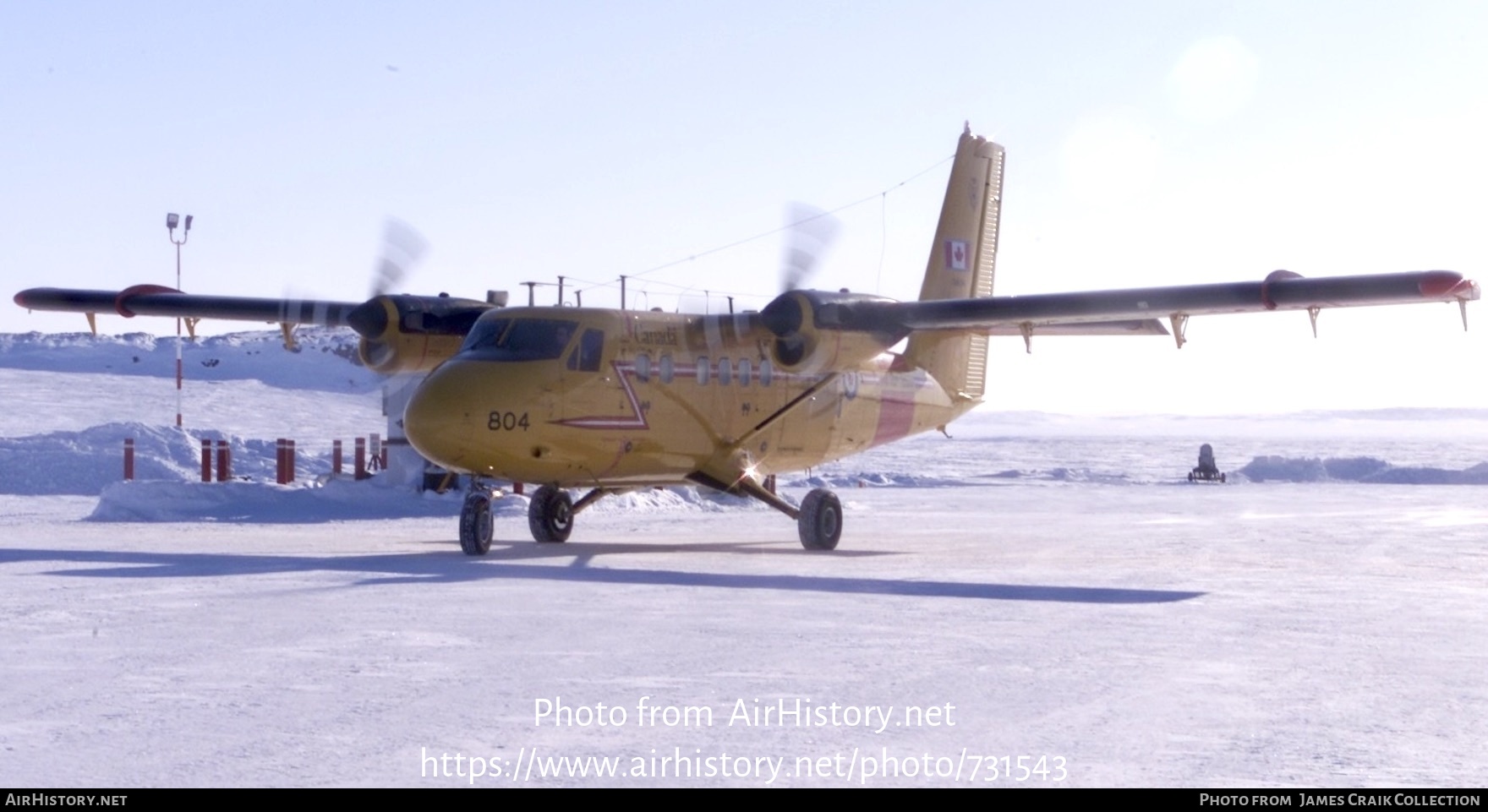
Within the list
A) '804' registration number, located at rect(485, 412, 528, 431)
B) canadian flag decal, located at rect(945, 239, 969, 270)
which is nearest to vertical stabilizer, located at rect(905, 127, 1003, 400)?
canadian flag decal, located at rect(945, 239, 969, 270)

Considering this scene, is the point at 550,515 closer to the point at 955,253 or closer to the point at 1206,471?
the point at 955,253

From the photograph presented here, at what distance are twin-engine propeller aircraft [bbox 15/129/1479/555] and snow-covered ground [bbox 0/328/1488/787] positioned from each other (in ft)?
3.25

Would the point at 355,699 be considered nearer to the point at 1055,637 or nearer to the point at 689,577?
the point at 1055,637

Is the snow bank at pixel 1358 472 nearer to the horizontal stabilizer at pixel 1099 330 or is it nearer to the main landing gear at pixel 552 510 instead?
the horizontal stabilizer at pixel 1099 330

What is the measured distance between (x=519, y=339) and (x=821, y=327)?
3496 millimetres

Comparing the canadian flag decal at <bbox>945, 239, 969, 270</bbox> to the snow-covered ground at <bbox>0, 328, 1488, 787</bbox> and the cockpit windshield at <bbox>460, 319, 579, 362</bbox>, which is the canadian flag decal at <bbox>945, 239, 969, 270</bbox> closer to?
the snow-covered ground at <bbox>0, 328, 1488, 787</bbox>

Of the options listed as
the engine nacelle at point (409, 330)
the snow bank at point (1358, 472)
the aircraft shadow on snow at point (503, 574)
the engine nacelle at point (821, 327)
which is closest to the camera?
the aircraft shadow on snow at point (503, 574)

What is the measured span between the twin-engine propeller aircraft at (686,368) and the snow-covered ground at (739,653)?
99 centimetres

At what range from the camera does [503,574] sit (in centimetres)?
1460

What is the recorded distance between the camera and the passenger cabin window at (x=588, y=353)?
58.3ft

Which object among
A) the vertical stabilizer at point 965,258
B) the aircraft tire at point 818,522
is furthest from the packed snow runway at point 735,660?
the vertical stabilizer at point 965,258

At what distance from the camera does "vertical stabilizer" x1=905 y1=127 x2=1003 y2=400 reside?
23000 mm

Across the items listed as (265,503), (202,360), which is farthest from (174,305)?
(202,360)

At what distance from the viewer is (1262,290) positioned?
16484 mm
